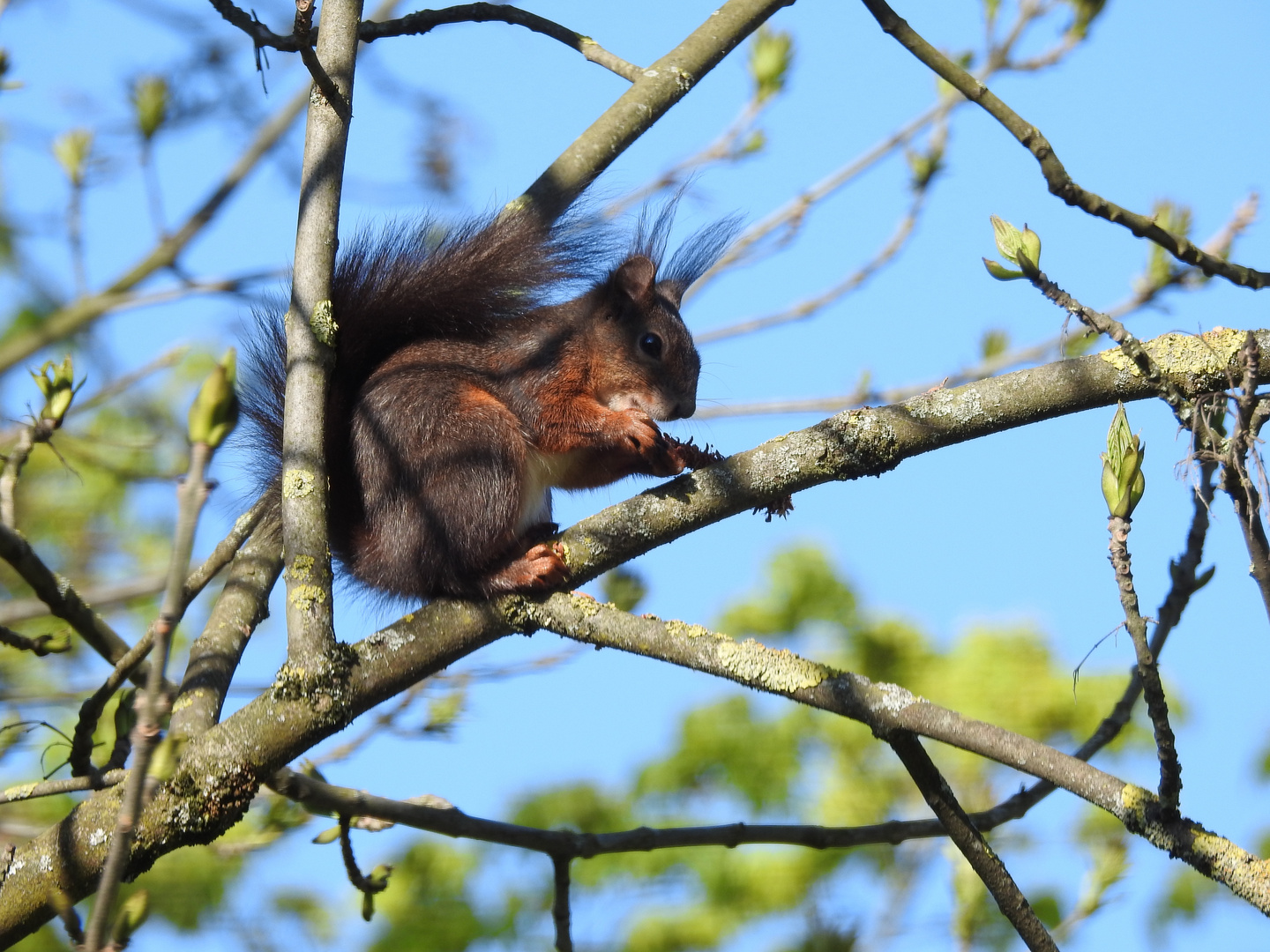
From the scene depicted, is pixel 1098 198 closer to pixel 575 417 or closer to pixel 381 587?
pixel 575 417

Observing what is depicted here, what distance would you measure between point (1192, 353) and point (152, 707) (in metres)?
1.53

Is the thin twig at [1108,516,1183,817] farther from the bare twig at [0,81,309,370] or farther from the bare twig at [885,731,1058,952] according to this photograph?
the bare twig at [0,81,309,370]

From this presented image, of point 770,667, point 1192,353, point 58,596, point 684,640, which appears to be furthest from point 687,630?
point 58,596

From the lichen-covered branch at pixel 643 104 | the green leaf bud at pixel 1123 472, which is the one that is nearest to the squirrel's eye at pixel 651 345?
the lichen-covered branch at pixel 643 104

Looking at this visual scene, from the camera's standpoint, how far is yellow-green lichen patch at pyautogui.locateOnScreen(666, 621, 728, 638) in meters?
1.70

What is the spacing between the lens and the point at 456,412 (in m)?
2.37

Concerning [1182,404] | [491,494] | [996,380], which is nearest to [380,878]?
[491,494]

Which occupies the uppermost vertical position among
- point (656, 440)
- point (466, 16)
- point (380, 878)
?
point (466, 16)

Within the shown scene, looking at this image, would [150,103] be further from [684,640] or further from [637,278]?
[684,640]

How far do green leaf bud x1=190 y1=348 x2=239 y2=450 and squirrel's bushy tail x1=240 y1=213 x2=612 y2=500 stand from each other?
1.60 meters

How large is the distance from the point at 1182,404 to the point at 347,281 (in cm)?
165

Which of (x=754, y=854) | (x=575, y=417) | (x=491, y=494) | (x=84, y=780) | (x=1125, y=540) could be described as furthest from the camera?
(x=754, y=854)

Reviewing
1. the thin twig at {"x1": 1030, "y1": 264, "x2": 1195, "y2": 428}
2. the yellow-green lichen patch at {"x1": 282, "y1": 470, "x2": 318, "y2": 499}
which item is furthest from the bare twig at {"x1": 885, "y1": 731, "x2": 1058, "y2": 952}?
the yellow-green lichen patch at {"x1": 282, "y1": 470, "x2": 318, "y2": 499}

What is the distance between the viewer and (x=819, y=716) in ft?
16.5
